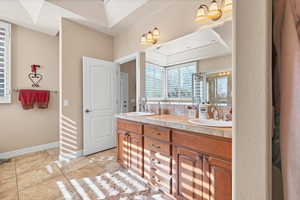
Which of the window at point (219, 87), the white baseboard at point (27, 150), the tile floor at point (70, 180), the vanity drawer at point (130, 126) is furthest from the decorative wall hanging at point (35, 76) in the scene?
the window at point (219, 87)

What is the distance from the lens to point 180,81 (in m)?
2.14

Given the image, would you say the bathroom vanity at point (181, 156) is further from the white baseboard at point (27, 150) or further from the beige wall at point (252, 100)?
the white baseboard at point (27, 150)

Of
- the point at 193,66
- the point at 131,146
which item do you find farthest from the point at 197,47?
the point at 131,146

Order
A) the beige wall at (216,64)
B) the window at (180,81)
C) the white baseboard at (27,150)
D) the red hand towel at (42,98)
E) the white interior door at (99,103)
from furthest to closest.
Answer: the red hand towel at (42,98), the white interior door at (99,103), the white baseboard at (27,150), the window at (180,81), the beige wall at (216,64)

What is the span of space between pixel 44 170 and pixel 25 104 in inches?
57.4

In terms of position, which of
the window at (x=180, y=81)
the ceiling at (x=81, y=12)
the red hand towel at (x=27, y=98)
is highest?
the ceiling at (x=81, y=12)

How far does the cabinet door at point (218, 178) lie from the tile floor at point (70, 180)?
2.28 feet

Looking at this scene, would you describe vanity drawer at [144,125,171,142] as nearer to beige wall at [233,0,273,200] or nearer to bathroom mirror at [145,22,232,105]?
bathroom mirror at [145,22,232,105]

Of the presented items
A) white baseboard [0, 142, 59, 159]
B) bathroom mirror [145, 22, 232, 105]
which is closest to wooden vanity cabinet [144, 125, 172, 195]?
bathroom mirror [145, 22, 232, 105]

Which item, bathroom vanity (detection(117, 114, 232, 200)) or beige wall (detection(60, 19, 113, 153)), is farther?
beige wall (detection(60, 19, 113, 153))

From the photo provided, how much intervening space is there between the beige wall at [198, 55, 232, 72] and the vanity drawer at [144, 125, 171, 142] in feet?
3.14

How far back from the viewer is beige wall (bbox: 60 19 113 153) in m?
2.74

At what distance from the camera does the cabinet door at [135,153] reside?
1915 millimetres

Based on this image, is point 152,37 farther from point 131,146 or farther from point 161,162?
point 161,162
